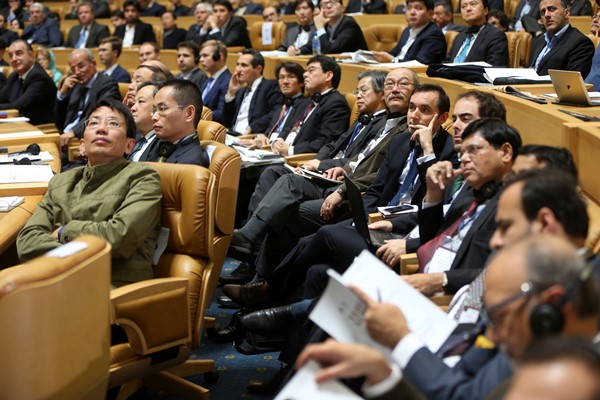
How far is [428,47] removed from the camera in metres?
6.11

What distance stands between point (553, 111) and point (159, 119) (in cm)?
163

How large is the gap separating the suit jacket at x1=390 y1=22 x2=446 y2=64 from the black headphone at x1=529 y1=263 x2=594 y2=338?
4.94 meters

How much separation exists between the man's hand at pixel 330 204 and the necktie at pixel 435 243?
1028mm

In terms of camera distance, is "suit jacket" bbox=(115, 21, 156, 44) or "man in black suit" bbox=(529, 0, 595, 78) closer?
"man in black suit" bbox=(529, 0, 595, 78)

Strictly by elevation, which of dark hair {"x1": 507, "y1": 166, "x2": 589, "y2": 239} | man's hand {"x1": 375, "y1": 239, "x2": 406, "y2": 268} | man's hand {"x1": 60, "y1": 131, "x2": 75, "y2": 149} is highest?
dark hair {"x1": 507, "y1": 166, "x2": 589, "y2": 239}

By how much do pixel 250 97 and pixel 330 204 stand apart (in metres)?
2.51

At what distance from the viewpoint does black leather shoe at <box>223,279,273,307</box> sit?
3623mm

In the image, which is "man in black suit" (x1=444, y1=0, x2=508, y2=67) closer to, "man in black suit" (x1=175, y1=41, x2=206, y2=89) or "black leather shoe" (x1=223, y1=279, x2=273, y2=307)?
"man in black suit" (x1=175, y1=41, x2=206, y2=89)

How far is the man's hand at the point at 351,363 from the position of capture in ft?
4.78

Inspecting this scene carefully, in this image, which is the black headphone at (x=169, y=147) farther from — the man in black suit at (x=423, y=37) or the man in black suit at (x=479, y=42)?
the man in black suit at (x=423, y=37)

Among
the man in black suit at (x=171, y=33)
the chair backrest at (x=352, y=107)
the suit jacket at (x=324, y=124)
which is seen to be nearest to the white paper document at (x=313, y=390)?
the chair backrest at (x=352, y=107)

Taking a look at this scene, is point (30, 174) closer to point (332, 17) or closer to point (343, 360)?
point (343, 360)

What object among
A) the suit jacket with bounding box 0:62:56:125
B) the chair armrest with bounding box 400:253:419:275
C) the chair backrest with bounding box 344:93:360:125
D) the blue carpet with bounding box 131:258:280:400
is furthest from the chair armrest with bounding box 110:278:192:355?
the suit jacket with bounding box 0:62:56:125

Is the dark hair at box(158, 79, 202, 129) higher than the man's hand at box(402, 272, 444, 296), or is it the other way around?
the dark hair at box(158, 79, 202, 129)
